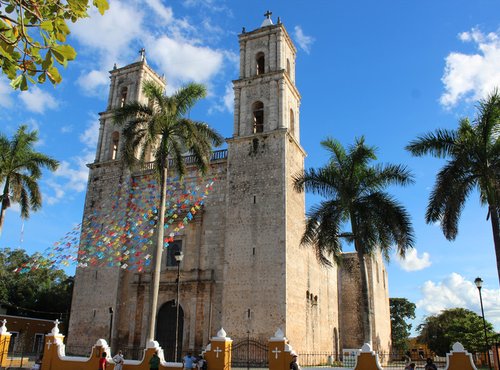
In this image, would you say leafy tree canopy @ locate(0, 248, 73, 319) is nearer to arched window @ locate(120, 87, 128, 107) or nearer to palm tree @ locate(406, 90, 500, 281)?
arched window @ locate(120, 87, 128, 107)

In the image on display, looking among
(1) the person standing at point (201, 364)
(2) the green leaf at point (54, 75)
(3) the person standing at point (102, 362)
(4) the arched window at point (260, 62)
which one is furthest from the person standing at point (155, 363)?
(4) the arched window at point (260, 62)

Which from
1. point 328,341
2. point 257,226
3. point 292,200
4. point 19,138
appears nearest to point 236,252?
point 257,226

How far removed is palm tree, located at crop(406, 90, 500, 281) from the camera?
13.1 m

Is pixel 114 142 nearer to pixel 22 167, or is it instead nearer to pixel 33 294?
pixel 22 167

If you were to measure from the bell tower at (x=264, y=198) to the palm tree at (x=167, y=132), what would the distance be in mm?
4485

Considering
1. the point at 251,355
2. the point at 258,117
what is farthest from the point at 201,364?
the point at 258,117

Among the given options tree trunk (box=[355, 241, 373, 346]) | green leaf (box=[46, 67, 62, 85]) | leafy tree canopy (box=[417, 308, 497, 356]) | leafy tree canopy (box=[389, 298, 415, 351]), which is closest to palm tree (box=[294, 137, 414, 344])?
tree trunk (box=[355, 241, 373, 346])

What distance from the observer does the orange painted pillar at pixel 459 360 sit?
39.9 feet

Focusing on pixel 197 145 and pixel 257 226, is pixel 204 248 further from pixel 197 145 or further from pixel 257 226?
pixel 197 145

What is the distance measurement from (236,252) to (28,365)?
A: 9386mm

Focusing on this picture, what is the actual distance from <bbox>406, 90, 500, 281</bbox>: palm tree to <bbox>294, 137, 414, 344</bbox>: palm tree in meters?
1.31

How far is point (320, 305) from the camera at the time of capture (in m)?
25.1

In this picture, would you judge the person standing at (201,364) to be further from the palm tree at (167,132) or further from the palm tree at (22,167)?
the palm tree at (22,167)

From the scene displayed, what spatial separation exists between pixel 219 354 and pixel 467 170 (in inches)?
342
